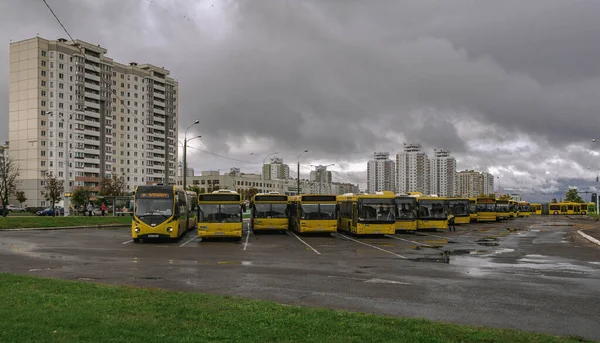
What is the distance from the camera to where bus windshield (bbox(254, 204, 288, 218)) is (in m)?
30.8

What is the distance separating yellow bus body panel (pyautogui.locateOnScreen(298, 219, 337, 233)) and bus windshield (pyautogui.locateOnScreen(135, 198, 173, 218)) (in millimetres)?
8751

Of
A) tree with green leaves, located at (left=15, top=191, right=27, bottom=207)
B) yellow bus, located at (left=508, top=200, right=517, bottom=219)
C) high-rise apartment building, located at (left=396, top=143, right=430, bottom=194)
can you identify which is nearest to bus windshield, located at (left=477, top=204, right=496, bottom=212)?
yellow bus, located at (left=508, top=200, right=517, bottom=219)

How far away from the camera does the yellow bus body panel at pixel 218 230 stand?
82.7 feet

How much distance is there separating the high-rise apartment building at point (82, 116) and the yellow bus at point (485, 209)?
57.6 meters

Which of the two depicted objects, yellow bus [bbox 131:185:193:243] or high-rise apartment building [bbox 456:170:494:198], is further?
high-rise apartment building [bbox 456:170:494:198]

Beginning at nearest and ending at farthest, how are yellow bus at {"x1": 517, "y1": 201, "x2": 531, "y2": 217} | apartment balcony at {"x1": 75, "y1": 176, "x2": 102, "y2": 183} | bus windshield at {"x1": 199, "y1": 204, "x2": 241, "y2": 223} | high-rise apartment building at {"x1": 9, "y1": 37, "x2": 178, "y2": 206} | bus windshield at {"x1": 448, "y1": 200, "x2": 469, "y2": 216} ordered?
bus windshield at {"x1": 199, "y1": 204, "x2": 241, "y2": 223} → bus windshield at {"x1": 448, "y1": 200, "x2": 469, "y2": 216} → yellow bus at {"x1": 517, "y1": 201, "x2": 531, "y2": 217} → high-rise apartment building at {"x1": 9, "y1": 37, "x2": 178, "y2": 206} → apartment balcony at {"x1": 75, "y1": 176, "x2": 102, "y2": 183}

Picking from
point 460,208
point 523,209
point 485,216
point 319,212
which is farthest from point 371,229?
point 523,209

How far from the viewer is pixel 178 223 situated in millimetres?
25453

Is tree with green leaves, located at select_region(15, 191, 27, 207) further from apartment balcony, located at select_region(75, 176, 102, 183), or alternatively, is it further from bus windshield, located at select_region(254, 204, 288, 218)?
bus windshield, located at select_region(254, 204, 288, 218)

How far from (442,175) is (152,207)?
12207 cm

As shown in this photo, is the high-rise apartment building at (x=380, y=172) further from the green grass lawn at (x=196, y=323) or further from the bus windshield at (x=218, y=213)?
the green grass lawn at (x=196, y=323)

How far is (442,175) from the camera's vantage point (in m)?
136

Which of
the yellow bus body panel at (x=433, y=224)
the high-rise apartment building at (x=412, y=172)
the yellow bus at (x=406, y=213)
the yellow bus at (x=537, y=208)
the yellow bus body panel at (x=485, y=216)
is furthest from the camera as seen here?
the high-rise apartment building at (x=412, y=172)

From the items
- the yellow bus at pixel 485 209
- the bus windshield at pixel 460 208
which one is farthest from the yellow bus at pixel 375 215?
the yellow bus at pixel 485 209
